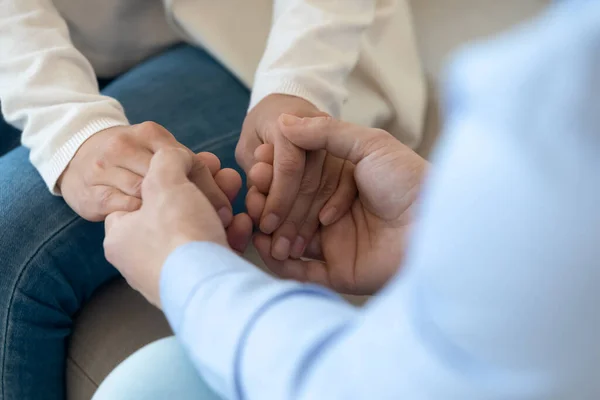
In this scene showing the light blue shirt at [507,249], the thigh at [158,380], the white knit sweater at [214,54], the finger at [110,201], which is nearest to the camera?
the light blue shirt at [507,249]

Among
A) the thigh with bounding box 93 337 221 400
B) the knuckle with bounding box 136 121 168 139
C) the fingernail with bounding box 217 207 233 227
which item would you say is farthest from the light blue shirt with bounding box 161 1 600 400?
the knuckle with bounding box 136 121 168 139

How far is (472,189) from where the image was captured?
0.83 ft

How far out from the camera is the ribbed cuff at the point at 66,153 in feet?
2.02

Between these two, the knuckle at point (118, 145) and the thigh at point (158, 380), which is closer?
the thigh at point (158, 380)

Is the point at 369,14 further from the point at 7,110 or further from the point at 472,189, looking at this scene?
the point at 472,189

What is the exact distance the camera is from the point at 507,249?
0.25 m

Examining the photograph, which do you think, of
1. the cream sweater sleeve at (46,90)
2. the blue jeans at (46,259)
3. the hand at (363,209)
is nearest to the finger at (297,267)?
the hand at (363,209)

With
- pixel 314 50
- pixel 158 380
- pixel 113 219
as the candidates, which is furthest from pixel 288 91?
pixel 158 380

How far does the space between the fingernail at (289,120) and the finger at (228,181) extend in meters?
0.07

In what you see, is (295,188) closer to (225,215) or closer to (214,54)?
(225,215)

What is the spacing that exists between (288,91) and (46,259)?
33cm

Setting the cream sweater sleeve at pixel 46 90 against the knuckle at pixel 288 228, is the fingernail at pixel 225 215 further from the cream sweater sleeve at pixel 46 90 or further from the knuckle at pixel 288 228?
the cream sweater sleeve at pixel 46 90

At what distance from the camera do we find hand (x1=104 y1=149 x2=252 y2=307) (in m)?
0.44

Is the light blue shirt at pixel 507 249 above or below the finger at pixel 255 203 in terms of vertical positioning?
above
